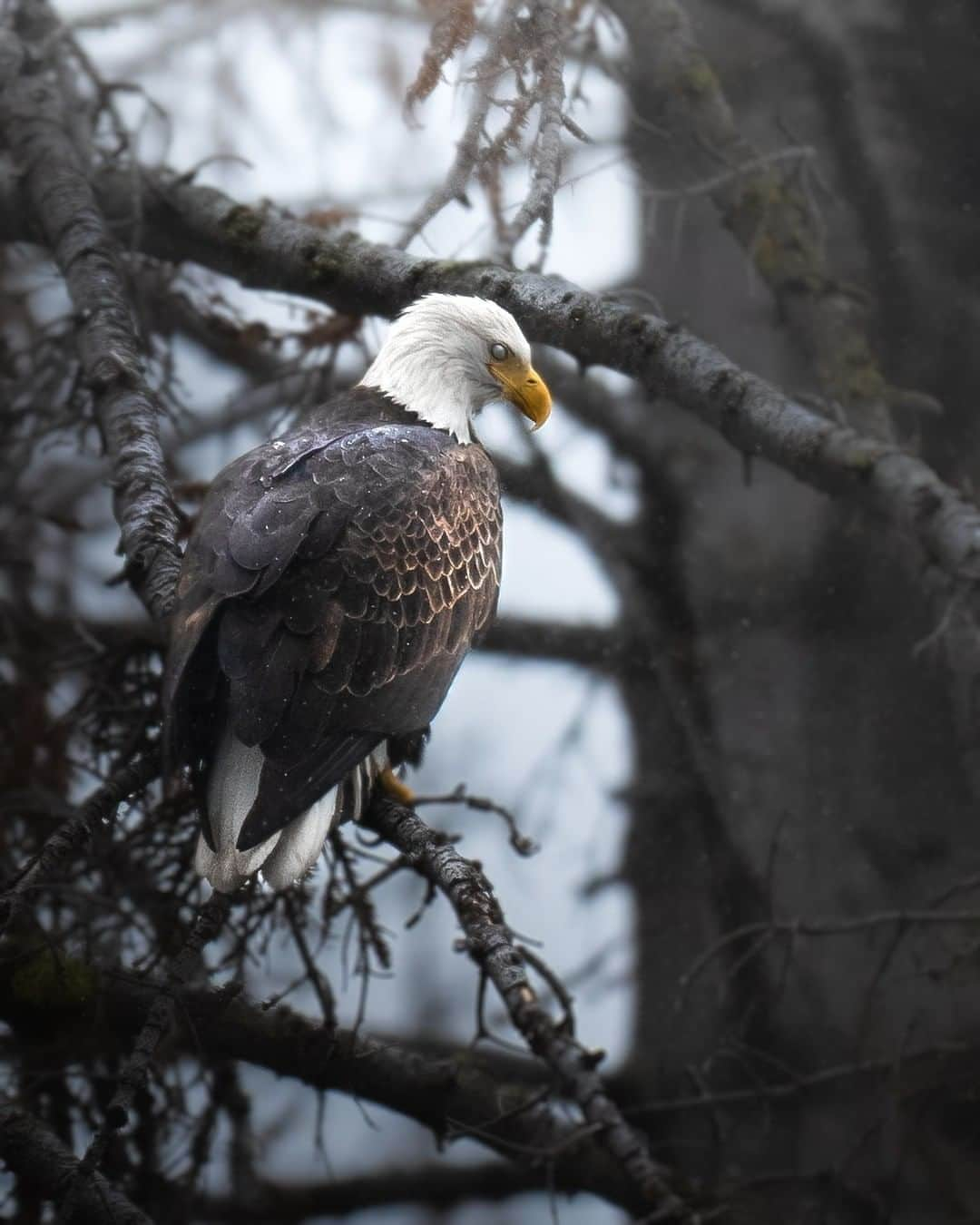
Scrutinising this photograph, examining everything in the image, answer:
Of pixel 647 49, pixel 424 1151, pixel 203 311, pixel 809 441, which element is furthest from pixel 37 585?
pixel 809 441

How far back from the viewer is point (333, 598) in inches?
43.1

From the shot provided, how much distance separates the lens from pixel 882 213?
6.63ft

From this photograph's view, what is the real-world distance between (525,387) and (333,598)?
274mm

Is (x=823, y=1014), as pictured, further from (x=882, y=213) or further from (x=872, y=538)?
(x=882, y=213)

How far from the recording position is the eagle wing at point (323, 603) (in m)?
1.04

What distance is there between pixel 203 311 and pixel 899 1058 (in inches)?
51.0

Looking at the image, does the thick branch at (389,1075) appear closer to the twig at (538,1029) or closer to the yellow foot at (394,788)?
the yellow foot at (394,788)

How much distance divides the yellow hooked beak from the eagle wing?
7 cm

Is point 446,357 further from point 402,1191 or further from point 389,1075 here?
point 402,1191

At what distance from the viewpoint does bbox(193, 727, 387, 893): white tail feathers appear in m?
1.04

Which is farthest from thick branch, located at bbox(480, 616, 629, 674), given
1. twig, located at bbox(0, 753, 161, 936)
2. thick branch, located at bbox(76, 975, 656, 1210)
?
twig, located at bbox(0, 753, 161, 936)

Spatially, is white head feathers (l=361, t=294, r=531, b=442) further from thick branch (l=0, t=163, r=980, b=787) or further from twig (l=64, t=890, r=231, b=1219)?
twig (l=64, t=890, r=231, b=1219)

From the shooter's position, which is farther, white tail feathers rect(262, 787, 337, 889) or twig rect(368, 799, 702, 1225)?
white tail feathers rect(262, 787, 337, 889)

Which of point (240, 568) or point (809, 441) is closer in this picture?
point (240, 568)
